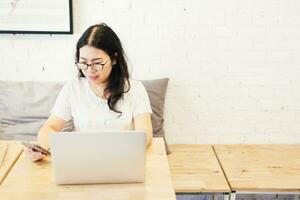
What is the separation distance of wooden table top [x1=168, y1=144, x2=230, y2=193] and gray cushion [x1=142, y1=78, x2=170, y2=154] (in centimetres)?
13

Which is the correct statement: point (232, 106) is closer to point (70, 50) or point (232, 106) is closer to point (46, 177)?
point (70, 50)

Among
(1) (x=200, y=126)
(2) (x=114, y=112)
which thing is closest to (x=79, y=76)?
(2) (x=114, y=112)

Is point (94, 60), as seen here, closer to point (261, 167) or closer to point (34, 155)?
point (34, 155)

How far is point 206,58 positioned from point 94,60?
3.43 ft

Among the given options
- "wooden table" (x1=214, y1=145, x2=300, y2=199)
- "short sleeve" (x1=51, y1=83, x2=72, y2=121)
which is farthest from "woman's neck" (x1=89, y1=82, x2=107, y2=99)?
"wooden table" (x1=214, y1=145, x2=300, y2=199)

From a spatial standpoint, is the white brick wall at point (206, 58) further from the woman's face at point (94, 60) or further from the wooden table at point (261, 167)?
the woman's face at point (94, 60)

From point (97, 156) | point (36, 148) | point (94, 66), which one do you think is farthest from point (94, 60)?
point (97, 156)

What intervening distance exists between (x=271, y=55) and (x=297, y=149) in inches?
25.6

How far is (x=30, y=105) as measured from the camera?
92.9 inches

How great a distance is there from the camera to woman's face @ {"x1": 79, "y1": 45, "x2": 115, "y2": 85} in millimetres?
1676

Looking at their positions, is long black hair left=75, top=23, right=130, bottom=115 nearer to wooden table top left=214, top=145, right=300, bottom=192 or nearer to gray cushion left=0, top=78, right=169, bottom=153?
gray cushion left=0, top=78, right=169, bottom=153

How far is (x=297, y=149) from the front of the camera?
2555mm

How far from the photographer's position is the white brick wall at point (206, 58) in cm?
246

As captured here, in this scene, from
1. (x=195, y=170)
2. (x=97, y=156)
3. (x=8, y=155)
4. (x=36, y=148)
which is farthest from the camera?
(x=195, y=170)
